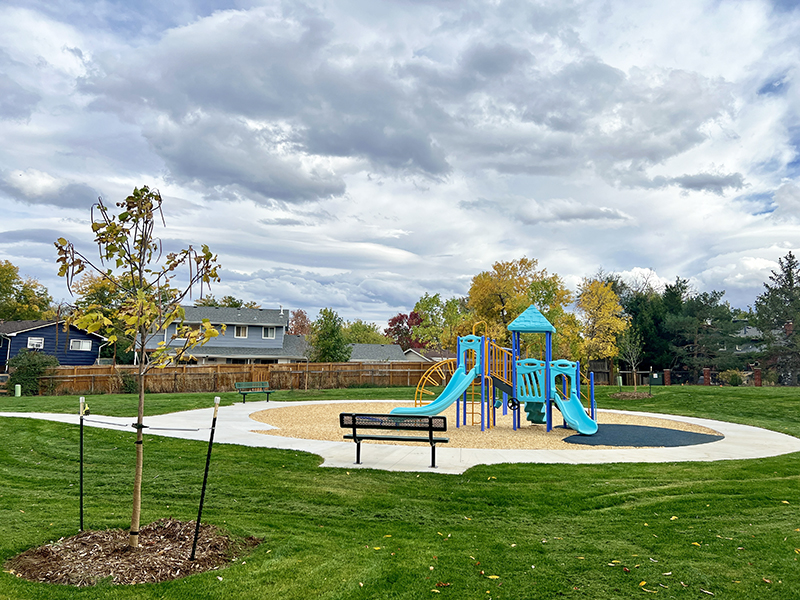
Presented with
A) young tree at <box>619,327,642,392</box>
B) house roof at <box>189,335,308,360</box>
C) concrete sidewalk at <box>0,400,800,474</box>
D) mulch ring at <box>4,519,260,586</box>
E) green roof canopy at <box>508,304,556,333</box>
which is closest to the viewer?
mulch ring at <box>4,519,260,586</box>

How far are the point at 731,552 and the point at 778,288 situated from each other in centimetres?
4581

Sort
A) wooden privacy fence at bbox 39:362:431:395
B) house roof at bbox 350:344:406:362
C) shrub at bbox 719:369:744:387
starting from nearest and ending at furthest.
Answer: wooden privacy fence at bbox 39:362:431:395 < shrub at bbox 719:369:744:387 < house roof at bbox 350:344:406:362

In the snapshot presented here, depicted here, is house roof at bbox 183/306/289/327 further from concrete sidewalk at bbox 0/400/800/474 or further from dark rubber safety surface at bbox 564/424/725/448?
dark rubber safety surface at bbox 564/424/725/448

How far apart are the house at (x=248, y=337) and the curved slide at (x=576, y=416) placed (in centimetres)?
2868

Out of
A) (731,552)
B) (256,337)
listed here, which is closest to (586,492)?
(731,552)

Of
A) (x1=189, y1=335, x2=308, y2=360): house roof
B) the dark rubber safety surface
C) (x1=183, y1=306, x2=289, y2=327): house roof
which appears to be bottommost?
the dark rubber safety surface

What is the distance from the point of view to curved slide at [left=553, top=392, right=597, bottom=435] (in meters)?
14.4

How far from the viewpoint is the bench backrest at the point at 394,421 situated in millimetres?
10078

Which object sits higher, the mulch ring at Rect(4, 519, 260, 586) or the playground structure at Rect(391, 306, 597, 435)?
the playground structure at Rect(391, 306, 597, 435)

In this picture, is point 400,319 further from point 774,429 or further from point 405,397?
point 774,429

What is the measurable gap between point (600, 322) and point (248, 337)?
25.8 m

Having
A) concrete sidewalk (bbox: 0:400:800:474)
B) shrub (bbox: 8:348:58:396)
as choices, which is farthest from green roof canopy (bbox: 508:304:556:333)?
shrub (bbox: 8:348:58:396)

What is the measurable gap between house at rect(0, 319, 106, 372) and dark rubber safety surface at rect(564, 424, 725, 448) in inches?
1337

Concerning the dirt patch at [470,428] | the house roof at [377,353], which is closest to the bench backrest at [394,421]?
the dirt patch at [470,428]
